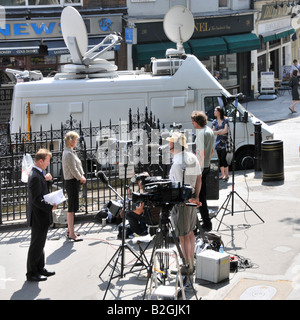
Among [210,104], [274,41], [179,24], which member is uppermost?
[274,41]

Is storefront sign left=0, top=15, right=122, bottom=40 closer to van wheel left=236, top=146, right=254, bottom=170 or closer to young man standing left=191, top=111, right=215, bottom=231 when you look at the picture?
van wheel left=236, top=146, right=254, bottom=170

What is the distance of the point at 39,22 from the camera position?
2503 centimetres

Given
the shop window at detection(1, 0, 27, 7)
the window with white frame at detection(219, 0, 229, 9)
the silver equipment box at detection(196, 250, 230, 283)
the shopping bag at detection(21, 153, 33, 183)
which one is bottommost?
the silver equipment box at detection(196, 250, 230, 283)

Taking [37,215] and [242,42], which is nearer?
[37,215]

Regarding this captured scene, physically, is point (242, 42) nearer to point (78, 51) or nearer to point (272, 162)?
point (78, 51)

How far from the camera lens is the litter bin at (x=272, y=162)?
14016 mm

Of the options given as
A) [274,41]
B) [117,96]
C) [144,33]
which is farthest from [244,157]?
[274,41]

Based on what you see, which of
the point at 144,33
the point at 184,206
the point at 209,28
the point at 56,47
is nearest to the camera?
the point at 184,206

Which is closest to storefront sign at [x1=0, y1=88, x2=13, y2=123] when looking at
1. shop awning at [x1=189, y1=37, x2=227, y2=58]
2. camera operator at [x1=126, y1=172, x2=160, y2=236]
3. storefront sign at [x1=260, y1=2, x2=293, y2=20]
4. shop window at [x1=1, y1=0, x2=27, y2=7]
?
shop window at [x1=1, y1=0, x2=27, y2=7]

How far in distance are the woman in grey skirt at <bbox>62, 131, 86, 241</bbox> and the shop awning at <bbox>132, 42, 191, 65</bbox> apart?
16283mm

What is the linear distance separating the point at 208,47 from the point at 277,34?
7.42 metres

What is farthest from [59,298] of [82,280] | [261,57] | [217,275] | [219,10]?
[261,57]

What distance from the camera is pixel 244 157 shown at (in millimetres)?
15664

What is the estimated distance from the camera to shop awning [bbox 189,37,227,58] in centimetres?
2764
